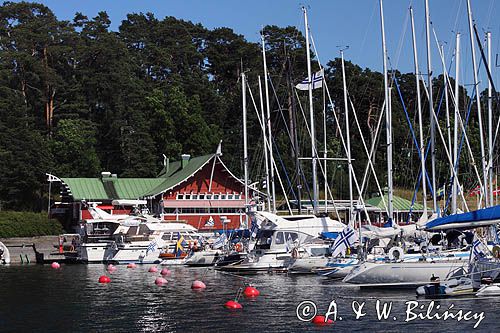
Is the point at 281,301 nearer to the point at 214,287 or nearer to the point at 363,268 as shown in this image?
the point at 363,268

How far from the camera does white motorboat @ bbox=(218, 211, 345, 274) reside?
162ft

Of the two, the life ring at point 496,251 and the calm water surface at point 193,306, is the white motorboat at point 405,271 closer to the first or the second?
the calm water surface at point 193,306

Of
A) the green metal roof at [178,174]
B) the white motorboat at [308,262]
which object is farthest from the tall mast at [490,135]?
the green metal roof at [178,174]

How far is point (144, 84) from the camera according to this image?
106 metres

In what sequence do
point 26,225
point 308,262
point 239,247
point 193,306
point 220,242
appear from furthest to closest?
point 26,225, point 220,242, point 239,247, point 308,262, point 193,306

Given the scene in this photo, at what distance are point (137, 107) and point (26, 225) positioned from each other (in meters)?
29.0

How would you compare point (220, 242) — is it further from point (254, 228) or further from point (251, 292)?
point (251, 292)

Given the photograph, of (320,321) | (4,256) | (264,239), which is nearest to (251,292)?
(320,321)

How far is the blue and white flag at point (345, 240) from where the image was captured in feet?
138

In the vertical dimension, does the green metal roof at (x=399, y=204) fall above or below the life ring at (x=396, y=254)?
above

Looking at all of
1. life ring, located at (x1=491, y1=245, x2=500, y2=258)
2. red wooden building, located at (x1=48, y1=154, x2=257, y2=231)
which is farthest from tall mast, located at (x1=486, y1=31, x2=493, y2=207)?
red wooden building, located at (x1=48, y1=154, x2=257, y2=231)

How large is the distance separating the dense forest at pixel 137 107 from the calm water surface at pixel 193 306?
41.5 meters

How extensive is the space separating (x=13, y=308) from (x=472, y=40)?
29079 millimetres

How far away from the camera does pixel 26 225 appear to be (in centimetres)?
7506
